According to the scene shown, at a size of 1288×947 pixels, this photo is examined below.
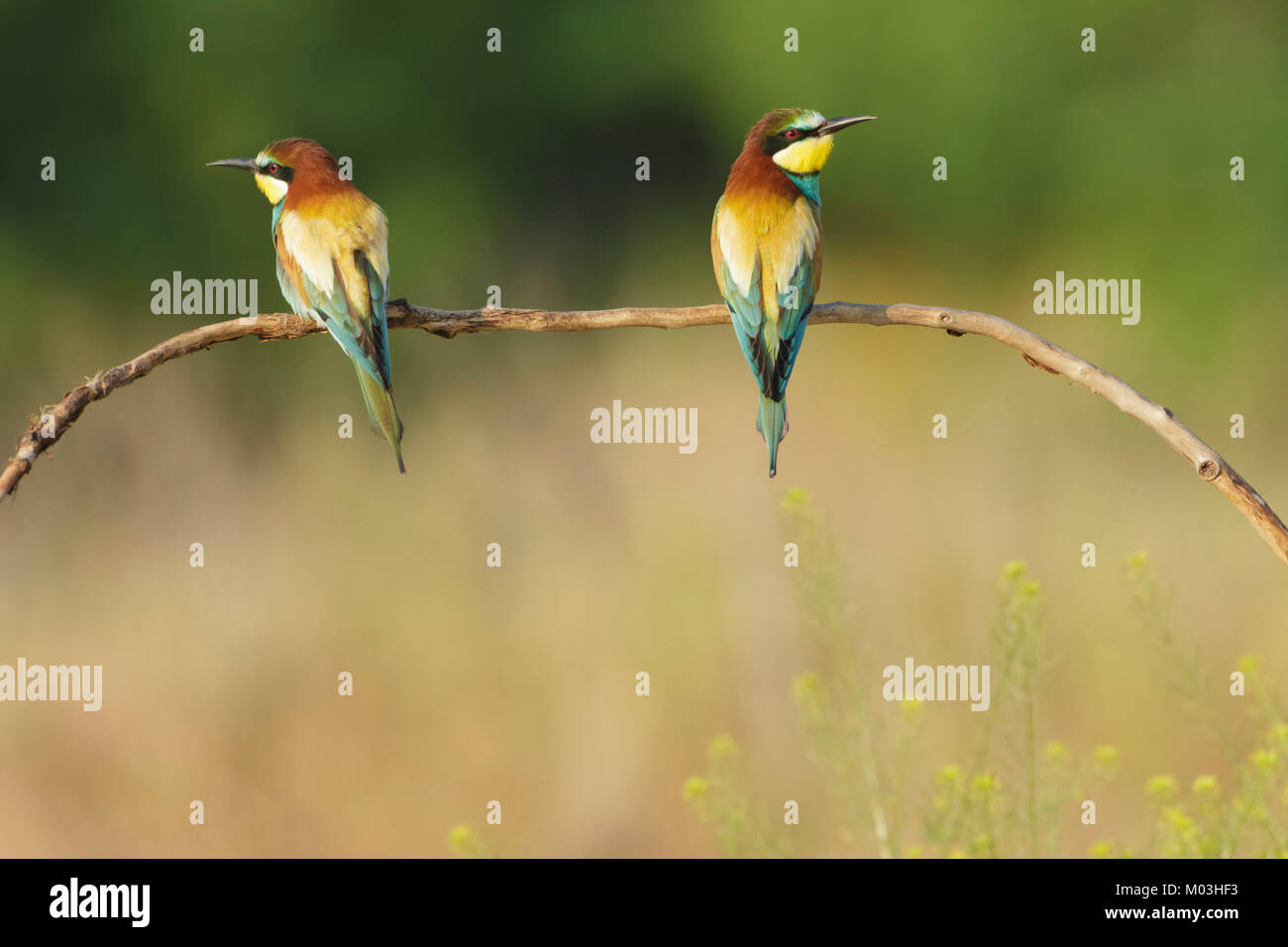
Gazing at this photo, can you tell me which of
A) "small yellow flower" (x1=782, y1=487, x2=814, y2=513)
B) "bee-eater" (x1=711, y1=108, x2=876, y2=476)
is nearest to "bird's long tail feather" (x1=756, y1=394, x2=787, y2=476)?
"bee-eater" (x1=711, y1=108, x2=876, y2=476)

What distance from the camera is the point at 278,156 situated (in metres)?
1.78

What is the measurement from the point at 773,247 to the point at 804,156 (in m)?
0.22

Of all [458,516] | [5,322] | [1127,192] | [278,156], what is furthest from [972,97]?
[278,156]

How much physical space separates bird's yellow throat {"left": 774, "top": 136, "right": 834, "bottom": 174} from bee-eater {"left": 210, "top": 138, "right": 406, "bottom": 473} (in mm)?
547

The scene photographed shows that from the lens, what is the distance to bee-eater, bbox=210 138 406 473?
1.50 metres

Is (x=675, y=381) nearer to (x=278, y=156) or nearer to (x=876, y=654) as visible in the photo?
(x=876, y=654)

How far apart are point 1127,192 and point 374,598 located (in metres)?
4.18

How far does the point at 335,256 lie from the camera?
160 cm

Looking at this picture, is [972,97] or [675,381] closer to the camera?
[675,381]

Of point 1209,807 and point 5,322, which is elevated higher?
point 5,322

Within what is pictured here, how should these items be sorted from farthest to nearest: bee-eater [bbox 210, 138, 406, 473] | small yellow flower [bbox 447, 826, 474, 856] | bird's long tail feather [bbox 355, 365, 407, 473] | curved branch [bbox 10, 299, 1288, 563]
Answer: small yellow flower [bbox 447, 826, 474, 856], bee-eater [bbox 210, 138, 406, 473], bird's long tail feather [bbox 355, 365, 407, 473], curved branch [bbox 10, 299, 1288, 563]

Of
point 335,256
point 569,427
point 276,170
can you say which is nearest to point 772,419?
point 335,256

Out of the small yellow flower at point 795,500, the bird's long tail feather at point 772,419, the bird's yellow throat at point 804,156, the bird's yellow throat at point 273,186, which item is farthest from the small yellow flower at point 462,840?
the bird's yellow throat at point 804,156

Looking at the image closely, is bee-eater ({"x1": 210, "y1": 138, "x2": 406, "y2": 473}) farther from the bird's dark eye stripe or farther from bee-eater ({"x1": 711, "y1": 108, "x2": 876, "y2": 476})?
bee-eater ({"x1": 711, "y1": 108, "x2": 876, "y2": 476})
